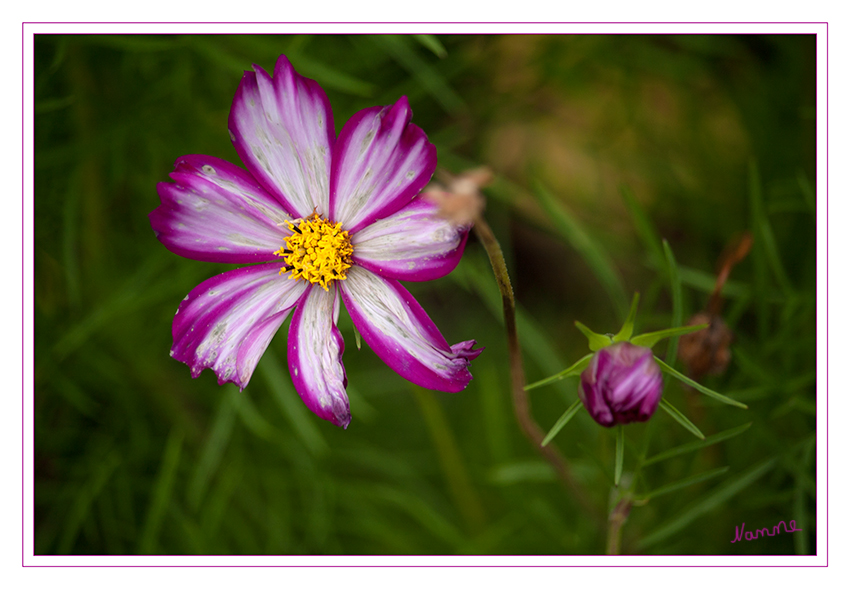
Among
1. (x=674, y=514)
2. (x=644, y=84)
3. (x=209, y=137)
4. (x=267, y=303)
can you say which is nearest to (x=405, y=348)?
(x=267, y=303)

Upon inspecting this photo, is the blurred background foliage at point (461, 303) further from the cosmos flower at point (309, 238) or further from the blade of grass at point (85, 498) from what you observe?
the cosmos flower at point (309, 238)

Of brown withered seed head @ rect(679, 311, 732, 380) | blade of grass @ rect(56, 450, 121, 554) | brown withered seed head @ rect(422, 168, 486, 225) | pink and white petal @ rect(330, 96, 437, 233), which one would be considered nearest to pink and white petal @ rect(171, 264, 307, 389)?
pink and white petal @ rect(330, 96, 437, 233)

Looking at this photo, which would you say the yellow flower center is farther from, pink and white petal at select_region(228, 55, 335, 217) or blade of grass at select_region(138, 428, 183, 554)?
blade of grass at select_region(138, 428, 183, 554)

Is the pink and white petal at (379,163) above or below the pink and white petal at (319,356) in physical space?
above

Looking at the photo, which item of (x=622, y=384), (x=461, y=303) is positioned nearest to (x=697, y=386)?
(x=622, y=384)

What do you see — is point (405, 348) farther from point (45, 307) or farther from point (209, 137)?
point (45, 307)

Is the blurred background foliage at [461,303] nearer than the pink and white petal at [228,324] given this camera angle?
No

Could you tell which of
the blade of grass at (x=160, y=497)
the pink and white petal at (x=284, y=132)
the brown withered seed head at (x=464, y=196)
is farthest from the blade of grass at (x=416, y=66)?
the blade of grass at (x=160, y=497)
